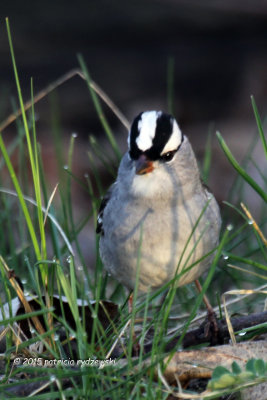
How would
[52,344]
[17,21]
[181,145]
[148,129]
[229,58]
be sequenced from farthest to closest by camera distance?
1. [229,58]
2. [17,21]
3. [181,145]
4. [148,129]
5. [52,344]

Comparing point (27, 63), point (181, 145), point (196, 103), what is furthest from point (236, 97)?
point (181, 145)

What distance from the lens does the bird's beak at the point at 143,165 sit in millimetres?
2418

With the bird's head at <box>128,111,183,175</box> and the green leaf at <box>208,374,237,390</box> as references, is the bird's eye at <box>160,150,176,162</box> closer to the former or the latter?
the bird's head at <box>128,111,183,175</box>

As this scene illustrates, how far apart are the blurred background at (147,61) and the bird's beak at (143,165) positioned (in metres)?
2.67

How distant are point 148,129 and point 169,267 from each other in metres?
0.46

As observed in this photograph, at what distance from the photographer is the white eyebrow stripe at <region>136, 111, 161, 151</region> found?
2428 millimetres

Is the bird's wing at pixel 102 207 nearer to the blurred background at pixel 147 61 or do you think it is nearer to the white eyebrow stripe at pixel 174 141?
the white eyebrow stripe at pixel 174 141

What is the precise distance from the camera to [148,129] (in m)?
2.43

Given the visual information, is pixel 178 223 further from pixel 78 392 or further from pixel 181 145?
pixel 78 392

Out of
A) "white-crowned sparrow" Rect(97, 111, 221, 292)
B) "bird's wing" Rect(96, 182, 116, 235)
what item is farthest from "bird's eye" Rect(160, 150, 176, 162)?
"bird's wing" Rect(96, 182, 116, 235)

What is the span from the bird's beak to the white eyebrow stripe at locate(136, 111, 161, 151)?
3cm

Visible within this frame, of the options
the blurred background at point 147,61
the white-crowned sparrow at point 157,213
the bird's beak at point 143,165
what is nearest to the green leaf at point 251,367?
the white-crowned sparrow at point 157,213

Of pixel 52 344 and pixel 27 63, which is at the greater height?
pixel 27 63

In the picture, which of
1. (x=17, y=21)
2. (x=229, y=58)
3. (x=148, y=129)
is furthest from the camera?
(x=229, y=58)
